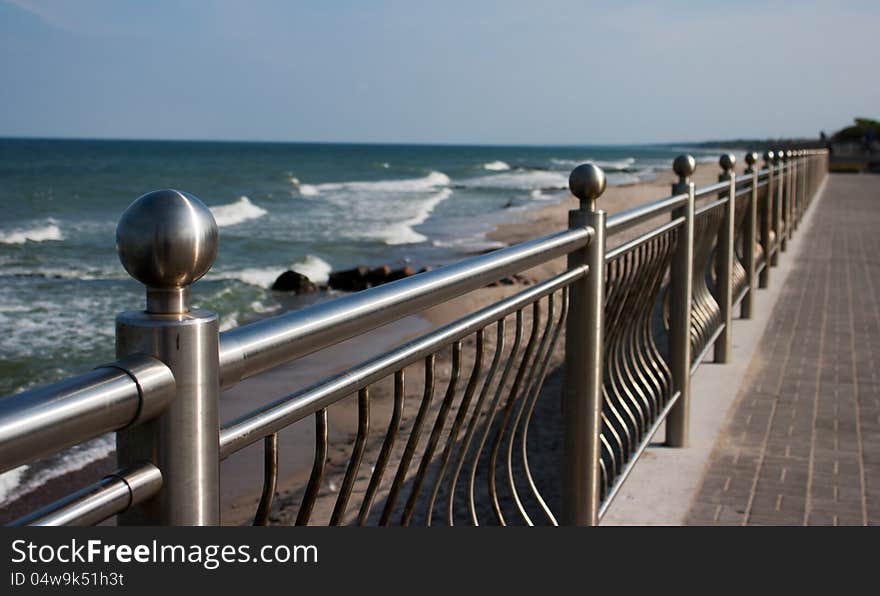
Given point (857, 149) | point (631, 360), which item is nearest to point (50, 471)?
point (631, 360)

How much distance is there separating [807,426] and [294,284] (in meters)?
13.0

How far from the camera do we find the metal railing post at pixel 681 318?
4770mm

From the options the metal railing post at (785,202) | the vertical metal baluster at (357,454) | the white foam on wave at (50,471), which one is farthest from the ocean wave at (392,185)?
the vertical metal baluster at (357,454)

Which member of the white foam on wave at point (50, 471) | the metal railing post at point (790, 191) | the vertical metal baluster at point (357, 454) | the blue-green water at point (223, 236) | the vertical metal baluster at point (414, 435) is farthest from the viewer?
the blue-green water at point (223, 236)

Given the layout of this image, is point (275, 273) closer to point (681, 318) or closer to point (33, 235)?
point (33, 235)

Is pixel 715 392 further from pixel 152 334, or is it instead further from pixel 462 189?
pixel 462 189

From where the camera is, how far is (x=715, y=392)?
19.9ft

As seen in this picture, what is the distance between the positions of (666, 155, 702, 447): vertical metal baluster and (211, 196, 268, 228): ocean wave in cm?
2871

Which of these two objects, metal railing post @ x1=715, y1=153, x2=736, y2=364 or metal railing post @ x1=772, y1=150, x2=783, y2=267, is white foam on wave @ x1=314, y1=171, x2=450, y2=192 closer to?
metal railing post @ x1=772, y1=150, x2=783, y2=267

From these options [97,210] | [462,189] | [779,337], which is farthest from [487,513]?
[462,189]

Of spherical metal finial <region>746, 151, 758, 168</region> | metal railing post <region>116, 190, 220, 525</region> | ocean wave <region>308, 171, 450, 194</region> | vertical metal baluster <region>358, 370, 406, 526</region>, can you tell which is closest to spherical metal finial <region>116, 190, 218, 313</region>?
metal railing post <region>116, 190, 220, 525</region>

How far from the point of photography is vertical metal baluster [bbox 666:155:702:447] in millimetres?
4770

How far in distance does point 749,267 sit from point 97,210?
36797mm

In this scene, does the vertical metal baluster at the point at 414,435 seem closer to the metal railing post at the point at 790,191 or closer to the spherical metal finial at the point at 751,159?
the spherical metal finial at the point at 751,159
